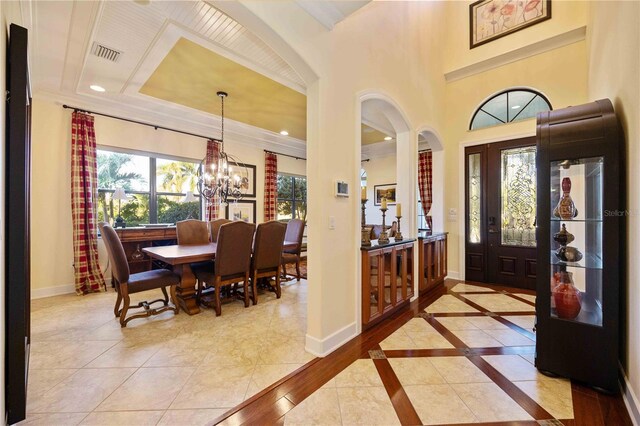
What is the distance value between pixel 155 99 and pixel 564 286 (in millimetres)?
5361

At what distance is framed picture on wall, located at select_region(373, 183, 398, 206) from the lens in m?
6.87

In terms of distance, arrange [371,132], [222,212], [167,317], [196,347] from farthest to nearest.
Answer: [371,132] → [222,212] → [167,317] → [196,347]

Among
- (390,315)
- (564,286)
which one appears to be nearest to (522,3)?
(564,286)

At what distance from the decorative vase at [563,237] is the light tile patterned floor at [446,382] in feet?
3.22

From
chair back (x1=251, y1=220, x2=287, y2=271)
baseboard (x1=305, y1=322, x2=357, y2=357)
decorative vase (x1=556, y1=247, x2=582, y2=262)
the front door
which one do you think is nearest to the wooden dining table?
chair back (x1=251, y1=220, x2=287, y2=271)

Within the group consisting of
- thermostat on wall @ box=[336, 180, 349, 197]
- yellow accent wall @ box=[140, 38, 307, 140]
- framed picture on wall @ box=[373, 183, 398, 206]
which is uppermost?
yellow accent wall @ box=[140, 38, 307, 140]

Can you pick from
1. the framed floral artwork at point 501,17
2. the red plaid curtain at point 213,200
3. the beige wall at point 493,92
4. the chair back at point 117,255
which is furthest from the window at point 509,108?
the chair back at point 117,255

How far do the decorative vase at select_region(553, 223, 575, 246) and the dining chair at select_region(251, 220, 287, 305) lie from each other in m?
2.79

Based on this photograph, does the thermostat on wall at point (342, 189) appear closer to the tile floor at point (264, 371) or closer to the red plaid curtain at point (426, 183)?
the tile floor at point (264, 371)

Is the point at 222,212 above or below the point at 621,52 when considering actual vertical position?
below

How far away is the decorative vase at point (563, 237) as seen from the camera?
2.02 m

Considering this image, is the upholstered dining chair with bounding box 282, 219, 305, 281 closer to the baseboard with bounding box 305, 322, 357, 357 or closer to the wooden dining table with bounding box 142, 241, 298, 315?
the wooden dining table with bounding box 142, 241, 298, 315

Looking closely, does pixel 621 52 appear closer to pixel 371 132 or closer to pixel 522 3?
pixel 522 3

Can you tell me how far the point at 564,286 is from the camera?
198 cm
